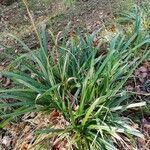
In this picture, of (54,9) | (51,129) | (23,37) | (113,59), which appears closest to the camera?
(51,129)

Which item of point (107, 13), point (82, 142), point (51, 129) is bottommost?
point (107, 13)

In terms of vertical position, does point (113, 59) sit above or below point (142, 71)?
above

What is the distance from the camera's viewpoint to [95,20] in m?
6.14

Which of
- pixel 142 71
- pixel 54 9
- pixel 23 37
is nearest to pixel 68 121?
pixel 142 71

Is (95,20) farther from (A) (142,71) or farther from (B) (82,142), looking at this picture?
(B) (82,142)

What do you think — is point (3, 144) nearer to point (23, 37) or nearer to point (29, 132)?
point (29, 132)

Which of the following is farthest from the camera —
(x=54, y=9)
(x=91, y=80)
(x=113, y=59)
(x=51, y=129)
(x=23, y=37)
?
(x=54, y=9)

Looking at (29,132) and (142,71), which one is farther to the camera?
(142,71)

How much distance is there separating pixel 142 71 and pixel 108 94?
38.1 inches

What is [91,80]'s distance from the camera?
12.2 feet

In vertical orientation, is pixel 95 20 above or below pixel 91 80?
below

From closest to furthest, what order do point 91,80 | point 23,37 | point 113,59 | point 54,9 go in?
1. point 91,80
2. point 113,59
3. point 23,37
4. point 54,9

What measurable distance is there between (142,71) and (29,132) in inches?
57.7

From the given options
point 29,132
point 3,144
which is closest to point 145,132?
point 29,132
